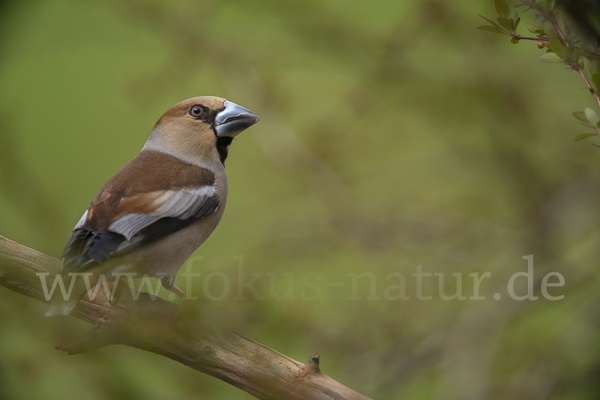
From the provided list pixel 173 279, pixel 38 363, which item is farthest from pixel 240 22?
pixel 38 363

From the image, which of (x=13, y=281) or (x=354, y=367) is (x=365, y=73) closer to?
(x=354, y=367)

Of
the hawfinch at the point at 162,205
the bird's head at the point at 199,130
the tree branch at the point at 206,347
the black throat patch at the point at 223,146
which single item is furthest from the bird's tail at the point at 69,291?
the black throat patch at the point at 223,146

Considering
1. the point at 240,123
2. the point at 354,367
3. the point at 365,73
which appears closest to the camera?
the point at 240,123

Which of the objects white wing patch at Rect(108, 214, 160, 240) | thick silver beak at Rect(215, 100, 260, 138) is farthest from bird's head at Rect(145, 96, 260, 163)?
white wing patch at Rect(108, 214, 160, 240)

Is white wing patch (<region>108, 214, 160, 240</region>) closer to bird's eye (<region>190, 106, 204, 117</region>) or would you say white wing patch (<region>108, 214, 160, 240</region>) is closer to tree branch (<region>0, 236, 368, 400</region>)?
tree branch (<region>0, 236, 368, 400</region>)

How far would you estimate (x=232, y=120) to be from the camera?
2977 millimetres

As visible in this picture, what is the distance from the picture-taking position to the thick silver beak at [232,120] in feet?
9.40

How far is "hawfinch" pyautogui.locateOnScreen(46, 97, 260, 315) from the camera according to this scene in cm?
219

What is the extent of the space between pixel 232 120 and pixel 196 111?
322mm

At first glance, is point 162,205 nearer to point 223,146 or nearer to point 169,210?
point 169,210

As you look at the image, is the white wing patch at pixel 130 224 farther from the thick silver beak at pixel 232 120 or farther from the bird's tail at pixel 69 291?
the thick silver beak at pixel 232 120

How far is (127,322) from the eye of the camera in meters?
2.28

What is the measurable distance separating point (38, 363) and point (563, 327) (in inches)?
125

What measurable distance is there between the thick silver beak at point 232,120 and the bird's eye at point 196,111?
12 cm
